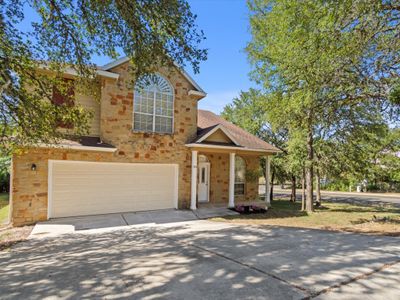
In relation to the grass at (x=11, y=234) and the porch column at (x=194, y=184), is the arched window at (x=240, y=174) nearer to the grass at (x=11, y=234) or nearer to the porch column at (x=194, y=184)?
the porch column at (x=194, y=184)

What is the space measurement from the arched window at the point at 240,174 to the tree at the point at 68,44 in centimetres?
955

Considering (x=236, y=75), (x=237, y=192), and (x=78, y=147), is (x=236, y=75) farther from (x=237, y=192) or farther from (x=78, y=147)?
(x=78, y=147)

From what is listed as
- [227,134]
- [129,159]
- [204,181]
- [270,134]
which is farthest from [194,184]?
[270,134]

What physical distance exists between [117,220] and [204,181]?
5.84 m

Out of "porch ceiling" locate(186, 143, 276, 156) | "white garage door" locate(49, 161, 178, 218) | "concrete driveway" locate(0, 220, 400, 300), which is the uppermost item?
"porch ceiling" locate(186, 143, 276, 156)

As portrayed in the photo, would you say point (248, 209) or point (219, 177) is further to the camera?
point (219, 177)

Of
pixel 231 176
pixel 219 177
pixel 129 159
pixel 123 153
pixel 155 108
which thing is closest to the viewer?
pixel 123 153

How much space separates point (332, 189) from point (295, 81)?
29.9 meters

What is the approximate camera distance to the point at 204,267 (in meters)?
Answer: 5.04

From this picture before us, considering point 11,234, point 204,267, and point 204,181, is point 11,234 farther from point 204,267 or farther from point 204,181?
point 204,181

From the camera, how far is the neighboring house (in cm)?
978

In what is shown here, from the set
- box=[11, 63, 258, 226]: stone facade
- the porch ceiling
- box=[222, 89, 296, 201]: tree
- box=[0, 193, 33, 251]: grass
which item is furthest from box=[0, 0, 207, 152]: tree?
box=[222, 89, 296, 201]: tree

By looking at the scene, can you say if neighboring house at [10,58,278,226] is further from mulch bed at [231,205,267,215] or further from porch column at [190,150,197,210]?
mulch bed at [231,205,267,215]

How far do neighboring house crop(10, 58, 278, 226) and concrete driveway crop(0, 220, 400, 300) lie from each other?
2756 millimetres
